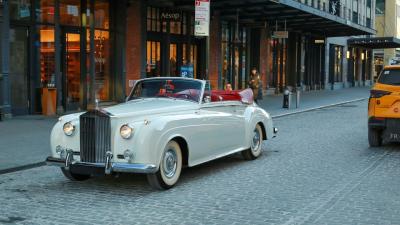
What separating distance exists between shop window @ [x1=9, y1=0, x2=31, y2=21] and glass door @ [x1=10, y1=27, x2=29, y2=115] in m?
0.34

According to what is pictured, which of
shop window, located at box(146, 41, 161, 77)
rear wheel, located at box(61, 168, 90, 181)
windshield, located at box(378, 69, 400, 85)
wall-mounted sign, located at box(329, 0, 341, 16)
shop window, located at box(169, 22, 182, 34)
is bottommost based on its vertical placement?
rear wheel, located at box(61, 168, 90, 181)

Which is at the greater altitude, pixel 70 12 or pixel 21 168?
pixel 70 12

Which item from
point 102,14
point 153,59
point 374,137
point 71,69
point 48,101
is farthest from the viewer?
point 153,59

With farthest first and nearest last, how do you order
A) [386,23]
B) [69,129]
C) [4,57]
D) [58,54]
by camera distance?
[386,23] < [58,54] < [4,57] < [69,129]

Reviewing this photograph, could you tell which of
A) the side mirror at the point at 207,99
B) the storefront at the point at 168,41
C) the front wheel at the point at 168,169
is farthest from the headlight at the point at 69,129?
the storefront at the point at 168,41

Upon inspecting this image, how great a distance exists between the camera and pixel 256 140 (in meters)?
10.8

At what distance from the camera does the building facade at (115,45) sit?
1706 cm

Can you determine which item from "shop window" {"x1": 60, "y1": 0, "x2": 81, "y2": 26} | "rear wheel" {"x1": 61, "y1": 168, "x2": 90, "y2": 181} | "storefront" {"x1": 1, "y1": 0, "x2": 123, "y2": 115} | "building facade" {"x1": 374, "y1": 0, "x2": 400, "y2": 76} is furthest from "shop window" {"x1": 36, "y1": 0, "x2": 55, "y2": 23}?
"building facade" {"x1": 374, "y1": 0, "x2": 400, "y2": 76}

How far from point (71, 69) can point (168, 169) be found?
39.5 feet

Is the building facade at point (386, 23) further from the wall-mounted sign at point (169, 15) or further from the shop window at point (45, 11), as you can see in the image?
the shop window at point (45, 11)

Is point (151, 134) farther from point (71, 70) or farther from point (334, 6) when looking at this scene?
point (334, 6)

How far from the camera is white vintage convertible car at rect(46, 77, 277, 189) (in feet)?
24.3

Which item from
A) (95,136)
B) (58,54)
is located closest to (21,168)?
(95,136)

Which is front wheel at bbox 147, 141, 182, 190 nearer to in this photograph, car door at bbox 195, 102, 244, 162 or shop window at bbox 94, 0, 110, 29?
car door at bbox 195, 102, 244, 162
